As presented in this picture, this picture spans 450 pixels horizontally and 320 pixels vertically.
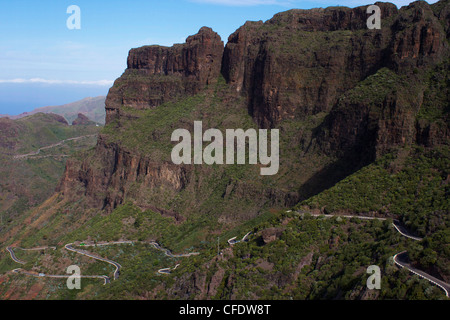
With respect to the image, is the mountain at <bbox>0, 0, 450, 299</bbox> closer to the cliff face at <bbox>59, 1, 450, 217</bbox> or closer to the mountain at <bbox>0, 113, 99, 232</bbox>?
the cliff face at <bbox>59, 1, 450, 217</bbox>

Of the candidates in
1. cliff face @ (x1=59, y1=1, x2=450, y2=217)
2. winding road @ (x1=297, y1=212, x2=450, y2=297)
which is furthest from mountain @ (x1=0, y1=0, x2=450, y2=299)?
winding road @ (x1=297, y1=212, x2=450, y2=297)

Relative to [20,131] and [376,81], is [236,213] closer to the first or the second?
[376,81]

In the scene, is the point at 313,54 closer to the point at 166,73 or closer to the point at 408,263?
the point at 166,73

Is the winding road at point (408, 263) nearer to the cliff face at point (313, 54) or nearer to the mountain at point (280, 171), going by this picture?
the mountain at point (280, 171)

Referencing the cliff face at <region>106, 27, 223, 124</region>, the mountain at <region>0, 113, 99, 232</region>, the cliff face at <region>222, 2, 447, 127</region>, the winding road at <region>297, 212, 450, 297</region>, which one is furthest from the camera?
the mountain at <region>0, 113, 99, 232</region>

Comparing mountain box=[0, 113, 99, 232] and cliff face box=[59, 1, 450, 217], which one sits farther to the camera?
mountain box=[0, 113, 99, 232]

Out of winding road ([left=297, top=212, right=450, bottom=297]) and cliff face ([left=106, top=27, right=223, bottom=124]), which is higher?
cliff face ([left=106, top=27, right=223, bottom=124])
